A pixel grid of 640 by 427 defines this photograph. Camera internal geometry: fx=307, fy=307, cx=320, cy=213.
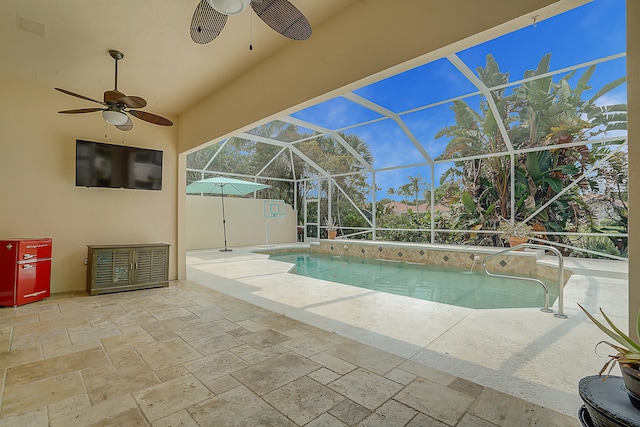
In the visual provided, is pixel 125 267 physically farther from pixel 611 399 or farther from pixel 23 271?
pixel 611 399

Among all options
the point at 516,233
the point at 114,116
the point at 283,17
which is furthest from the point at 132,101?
the point at 516,233

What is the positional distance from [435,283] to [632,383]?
468 cm

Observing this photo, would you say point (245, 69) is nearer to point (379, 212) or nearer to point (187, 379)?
point (187, 379)

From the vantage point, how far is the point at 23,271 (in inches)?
151

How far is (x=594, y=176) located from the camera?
24.0 feet

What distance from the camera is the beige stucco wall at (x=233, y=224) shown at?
33.9ft

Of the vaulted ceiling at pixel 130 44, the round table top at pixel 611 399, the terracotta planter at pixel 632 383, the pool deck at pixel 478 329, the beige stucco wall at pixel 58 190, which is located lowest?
the pool deck at pixel 478 329

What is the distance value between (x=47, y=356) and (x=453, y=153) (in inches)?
355

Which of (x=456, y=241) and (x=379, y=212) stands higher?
(x=379, y=212)

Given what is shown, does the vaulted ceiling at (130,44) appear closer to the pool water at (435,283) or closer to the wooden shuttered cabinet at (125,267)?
the wooden shuttered cabinet at (125,267)

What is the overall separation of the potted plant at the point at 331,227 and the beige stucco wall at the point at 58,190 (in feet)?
22.1

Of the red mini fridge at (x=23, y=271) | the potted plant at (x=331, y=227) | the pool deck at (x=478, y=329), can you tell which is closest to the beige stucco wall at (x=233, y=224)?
the potted plant at (x=331, y=227)

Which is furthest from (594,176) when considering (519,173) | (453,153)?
(453,153)

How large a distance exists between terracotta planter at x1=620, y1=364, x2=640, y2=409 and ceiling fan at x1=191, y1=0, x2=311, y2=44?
2326mm
